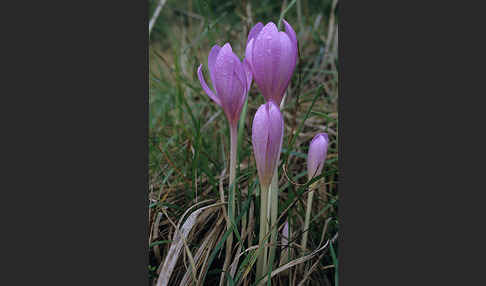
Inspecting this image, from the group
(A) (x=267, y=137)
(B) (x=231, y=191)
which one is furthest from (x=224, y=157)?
(A) (x=267, y=137)

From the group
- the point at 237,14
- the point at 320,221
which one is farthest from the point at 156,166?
the point at 237,14

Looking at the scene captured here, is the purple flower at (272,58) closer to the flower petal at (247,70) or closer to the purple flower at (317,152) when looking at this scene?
the flower petal at (247,70)

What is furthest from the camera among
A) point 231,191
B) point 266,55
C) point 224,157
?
point 224,157

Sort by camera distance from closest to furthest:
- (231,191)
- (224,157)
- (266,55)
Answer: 1. (266,55)
2. (231,191)
3. (224,157)

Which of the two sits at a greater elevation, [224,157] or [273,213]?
[224,157]

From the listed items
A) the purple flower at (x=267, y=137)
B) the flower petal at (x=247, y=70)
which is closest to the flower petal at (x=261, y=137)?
the purple flower at (x=267, y=137)

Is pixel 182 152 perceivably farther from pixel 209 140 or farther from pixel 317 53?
pixel 317 53

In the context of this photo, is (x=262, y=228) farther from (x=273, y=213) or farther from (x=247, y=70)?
(x=247, y=70)
